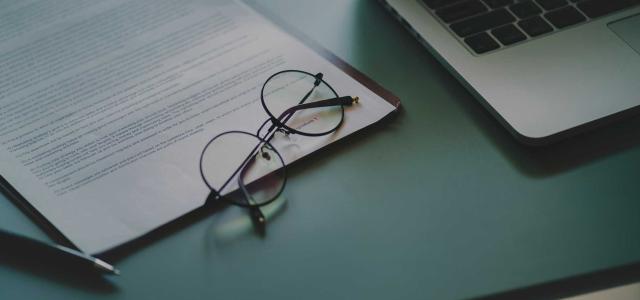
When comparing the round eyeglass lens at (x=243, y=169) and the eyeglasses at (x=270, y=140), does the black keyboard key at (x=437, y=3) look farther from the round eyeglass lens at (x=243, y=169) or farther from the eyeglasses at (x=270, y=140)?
the round eyeglass lens at (x=243, y=169)

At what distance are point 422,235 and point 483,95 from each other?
179mm

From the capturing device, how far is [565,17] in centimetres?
68

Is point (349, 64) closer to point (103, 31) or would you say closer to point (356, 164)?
point (356, 164)

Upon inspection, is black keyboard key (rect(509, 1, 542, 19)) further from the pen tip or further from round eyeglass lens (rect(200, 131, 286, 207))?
the pen tip

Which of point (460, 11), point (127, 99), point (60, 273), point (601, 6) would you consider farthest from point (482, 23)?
point (60, 273)

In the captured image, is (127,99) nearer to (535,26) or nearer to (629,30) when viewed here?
(535,26)

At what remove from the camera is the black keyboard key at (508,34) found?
0.66 meters

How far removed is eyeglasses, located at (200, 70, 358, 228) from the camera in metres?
0.54

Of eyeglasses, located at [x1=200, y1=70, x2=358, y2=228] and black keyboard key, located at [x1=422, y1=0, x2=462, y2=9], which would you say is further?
black keyboard key, located at [x1=422, y1=0, x2=462, y2=9]

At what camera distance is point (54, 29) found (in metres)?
0.71

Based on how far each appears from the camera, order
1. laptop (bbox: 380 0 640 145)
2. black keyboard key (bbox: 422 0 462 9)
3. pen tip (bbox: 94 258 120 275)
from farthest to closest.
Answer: black keyboard key (bbox: 422 0 462 9)
laptop (bbox: 380 0 640 145)
pen tip (bbox: 94 258 120 275)

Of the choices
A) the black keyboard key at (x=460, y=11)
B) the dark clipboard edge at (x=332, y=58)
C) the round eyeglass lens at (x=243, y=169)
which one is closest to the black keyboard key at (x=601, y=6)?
the black keyboard key at (x=460, y=11)

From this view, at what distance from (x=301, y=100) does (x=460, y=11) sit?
22 centimetres

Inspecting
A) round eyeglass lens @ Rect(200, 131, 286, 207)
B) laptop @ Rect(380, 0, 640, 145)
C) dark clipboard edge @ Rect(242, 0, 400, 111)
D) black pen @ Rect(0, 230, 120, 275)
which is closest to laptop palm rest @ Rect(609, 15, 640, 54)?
laptop @ Rect(380, 0, 640, 145)
